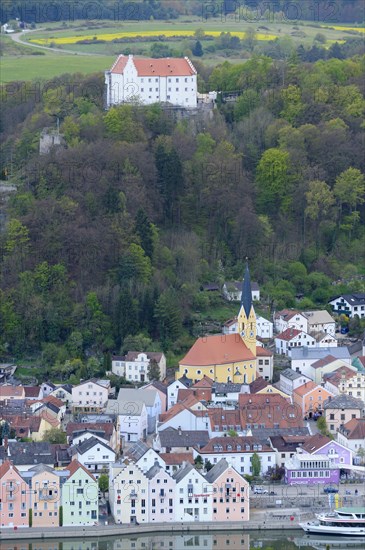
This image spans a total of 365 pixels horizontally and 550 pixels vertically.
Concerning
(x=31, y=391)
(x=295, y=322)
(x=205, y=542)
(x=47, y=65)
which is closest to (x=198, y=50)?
(x=47, y=65)

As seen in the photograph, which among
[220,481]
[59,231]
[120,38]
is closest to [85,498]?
[220,481]

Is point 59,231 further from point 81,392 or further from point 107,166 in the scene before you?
point 81,392

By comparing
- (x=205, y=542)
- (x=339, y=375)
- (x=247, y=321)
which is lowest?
(x=205, y=542)

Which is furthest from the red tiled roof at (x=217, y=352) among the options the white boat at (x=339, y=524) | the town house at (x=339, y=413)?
the white boat at (x=339, y=524)

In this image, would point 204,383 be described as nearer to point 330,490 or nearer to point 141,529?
point 330,490

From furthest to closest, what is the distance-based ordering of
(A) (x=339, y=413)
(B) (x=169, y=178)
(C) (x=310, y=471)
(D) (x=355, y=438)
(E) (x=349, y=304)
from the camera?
(B) (x=169, y=178) → (E) (x=349, y=304) → (A) (x=339, y=413) → (D) (x=355, y=438) → (C) (x=310, y=471)

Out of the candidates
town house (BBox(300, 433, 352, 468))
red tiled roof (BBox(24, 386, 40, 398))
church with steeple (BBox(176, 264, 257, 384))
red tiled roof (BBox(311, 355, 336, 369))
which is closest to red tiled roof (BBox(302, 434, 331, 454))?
town house (BBox(300, 433, 352, 468))

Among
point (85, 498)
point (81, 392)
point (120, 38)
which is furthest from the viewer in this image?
point (120, 38)
